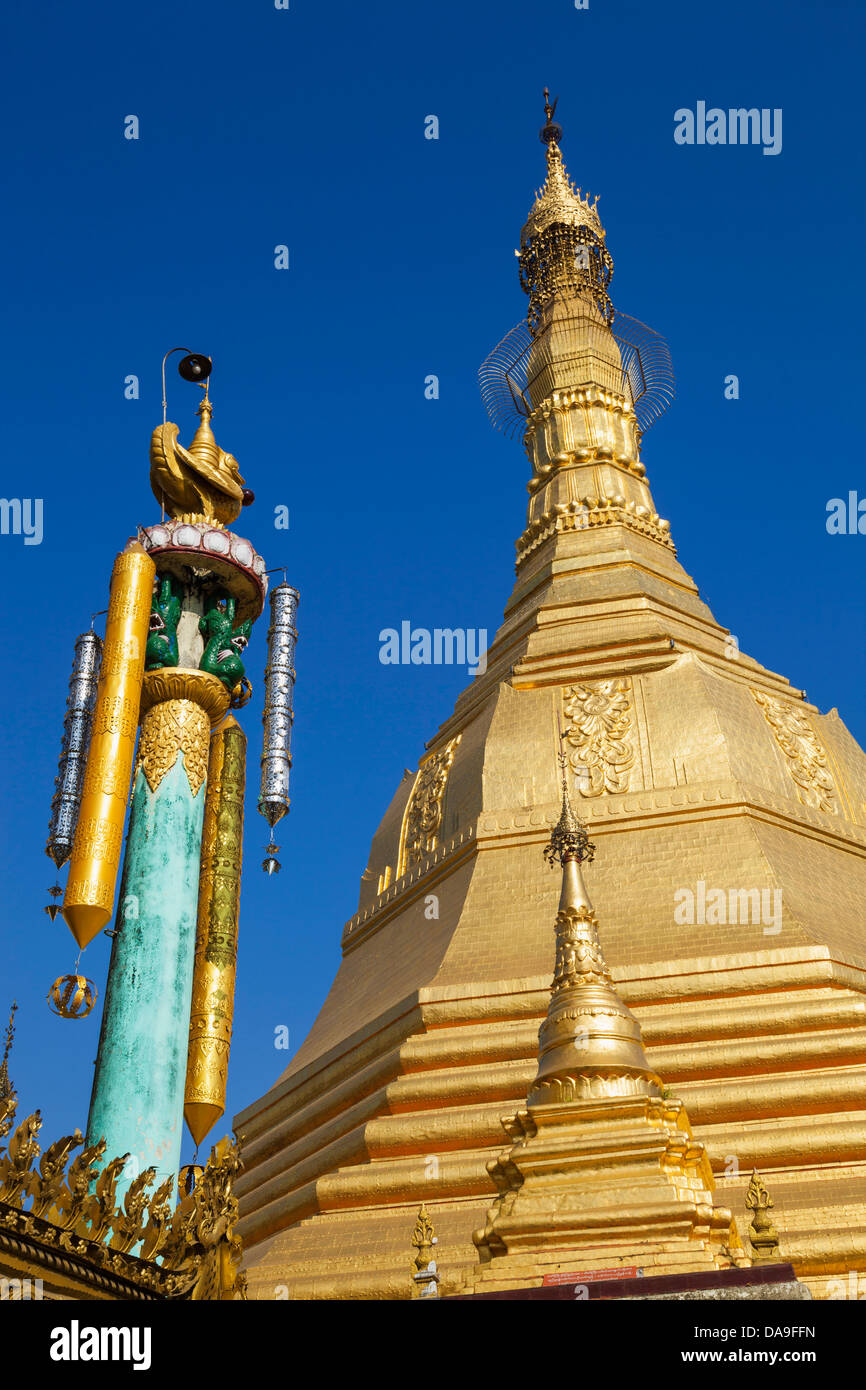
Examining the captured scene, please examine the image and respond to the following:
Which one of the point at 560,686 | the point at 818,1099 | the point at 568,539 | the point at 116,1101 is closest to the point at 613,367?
the point at 568,539

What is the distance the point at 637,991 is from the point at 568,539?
34.7ft

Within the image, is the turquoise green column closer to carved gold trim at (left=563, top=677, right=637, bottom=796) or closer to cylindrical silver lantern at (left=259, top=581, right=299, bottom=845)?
cylindrical silver lantern at (left=259, top=581, right=299, bottom=845)

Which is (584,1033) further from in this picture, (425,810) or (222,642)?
(425,810)

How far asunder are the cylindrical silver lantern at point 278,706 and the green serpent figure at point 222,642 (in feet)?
1.04

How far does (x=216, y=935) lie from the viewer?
9.57 metres

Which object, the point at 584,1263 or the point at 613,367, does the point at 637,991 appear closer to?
the point at 584,1263

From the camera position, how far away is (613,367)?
28016mm

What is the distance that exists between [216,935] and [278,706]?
181 centimetres

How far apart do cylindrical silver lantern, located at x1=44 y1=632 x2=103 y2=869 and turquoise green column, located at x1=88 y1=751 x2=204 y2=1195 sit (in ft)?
1.30

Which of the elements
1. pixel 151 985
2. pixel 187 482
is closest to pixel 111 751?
pixel 151 985

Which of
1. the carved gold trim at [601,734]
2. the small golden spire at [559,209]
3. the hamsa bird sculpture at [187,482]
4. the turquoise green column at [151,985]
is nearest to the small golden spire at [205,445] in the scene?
the hamsa bird sculpture at [187,482]

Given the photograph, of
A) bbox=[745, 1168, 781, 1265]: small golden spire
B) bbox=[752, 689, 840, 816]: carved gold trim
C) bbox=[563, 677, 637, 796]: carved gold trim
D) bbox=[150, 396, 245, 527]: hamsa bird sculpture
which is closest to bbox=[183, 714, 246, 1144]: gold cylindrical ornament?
bbox=[150, 396, 245, 527]: hamsa bird sculpture

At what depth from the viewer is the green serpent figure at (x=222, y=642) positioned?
10109 millimetres
